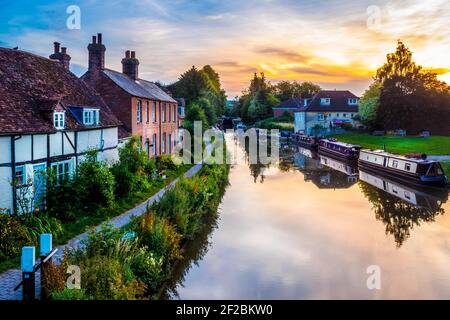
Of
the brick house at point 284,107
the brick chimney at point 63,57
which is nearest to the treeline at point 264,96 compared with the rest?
the brick house at point 284,107

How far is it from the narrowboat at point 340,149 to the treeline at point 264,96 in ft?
148

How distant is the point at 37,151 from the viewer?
589 inches

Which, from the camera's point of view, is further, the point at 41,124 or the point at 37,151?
the point at 41,124

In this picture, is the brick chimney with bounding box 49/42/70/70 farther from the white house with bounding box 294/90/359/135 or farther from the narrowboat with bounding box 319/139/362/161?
the white house with bounding box 294/90/359/135

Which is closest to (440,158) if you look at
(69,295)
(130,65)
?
(130,65)

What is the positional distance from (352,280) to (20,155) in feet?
35.5

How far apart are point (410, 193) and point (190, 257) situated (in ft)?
57.2

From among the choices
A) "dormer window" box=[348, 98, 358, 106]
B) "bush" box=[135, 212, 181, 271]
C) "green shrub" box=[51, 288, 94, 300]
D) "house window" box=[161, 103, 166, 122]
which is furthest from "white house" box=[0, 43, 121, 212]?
"dormer window" box=[348, 98, 358, 106]

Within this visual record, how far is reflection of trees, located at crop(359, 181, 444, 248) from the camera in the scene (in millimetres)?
17781

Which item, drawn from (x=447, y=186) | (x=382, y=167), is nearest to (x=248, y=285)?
(x=447, y=186)

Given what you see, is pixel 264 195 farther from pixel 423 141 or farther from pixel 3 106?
pixel 423 141

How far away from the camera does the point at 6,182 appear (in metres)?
13.2

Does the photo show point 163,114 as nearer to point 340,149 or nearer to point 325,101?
point 340,149

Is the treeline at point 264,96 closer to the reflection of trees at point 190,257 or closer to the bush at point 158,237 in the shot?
the reflection of trees at point 190,257
